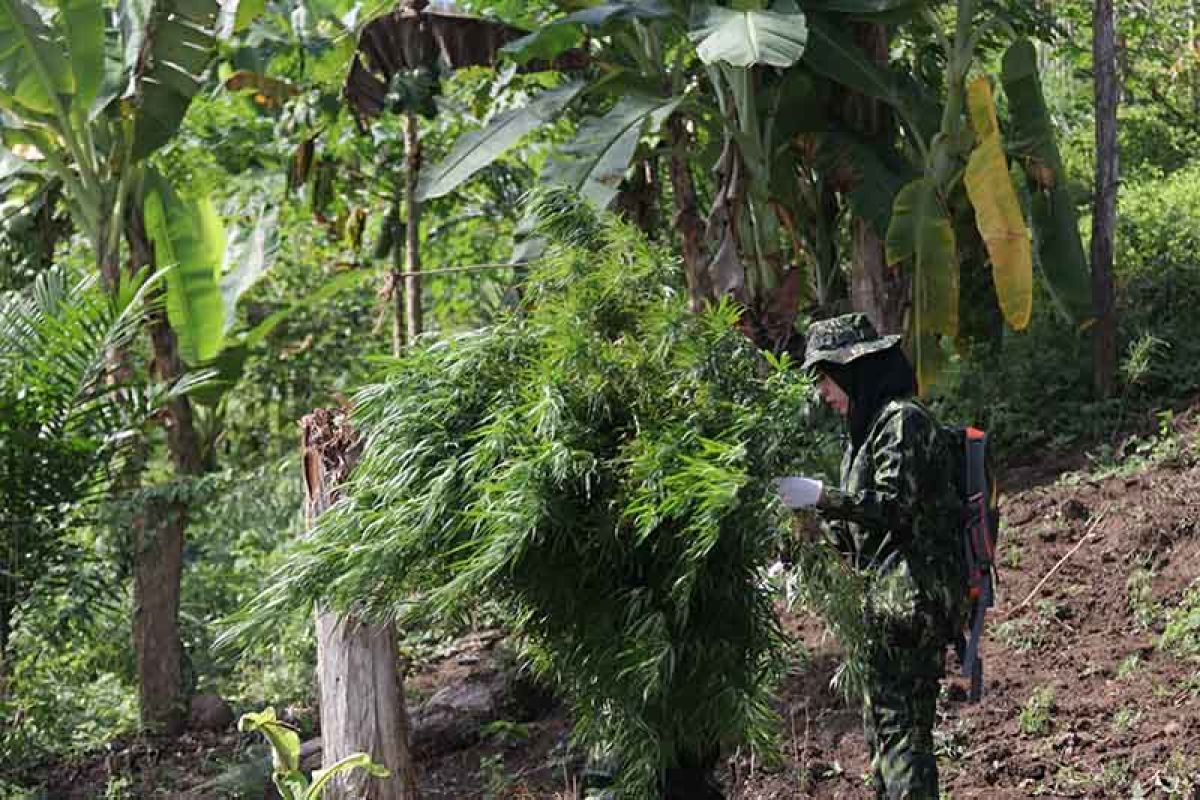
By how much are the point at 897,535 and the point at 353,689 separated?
1.95 meters

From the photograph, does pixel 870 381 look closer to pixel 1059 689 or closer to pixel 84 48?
pixel 1059 689

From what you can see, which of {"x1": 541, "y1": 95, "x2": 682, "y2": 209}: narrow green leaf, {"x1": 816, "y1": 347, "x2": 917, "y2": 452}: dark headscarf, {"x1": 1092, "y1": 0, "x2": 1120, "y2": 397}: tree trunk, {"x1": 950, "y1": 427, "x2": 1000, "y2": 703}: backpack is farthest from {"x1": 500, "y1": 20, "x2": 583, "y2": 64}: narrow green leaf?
{"x1": 950, "y1": 427, "x2": 1000, "y2": 703}: backpack

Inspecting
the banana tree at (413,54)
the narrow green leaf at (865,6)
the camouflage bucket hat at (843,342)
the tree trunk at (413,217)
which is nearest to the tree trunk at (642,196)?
the banana tree at (413,54)

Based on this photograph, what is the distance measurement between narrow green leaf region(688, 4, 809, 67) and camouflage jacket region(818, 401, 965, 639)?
2.63 m

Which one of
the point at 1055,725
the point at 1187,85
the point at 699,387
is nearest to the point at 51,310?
the point at 699,387

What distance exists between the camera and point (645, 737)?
4.51 metres

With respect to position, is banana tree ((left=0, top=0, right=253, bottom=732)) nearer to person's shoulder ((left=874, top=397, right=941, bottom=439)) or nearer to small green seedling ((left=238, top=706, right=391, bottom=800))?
small green seedling ((left=238, top=706, right=391, bottom=800))

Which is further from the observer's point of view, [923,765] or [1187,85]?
[1187,85]

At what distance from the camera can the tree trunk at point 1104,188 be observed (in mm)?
9453

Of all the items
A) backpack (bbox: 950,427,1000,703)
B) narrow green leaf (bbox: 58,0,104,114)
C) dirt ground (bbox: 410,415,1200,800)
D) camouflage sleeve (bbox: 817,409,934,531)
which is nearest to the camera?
camouflage sleeve (bbox: 817,409,934,531)

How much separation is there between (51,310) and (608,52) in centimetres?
403

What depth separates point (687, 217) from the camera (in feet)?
29.6

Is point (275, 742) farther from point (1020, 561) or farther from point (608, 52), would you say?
point (608, 52)

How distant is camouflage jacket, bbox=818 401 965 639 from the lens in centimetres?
497
